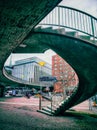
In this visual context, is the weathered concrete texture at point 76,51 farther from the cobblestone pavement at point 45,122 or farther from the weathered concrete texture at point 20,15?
the cobblestone pavement at point 45,122

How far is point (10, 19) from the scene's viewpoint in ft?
19.5

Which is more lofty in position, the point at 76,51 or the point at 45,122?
the point at 76,51

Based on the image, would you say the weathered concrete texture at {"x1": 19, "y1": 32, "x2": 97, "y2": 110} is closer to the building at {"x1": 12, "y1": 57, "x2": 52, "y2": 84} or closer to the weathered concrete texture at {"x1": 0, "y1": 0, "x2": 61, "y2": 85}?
the weathered concrete texture at {"x1": 0, "y1": 0, "x2": 61, "y2": 85}

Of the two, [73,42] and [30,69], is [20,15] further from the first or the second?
[30,69]

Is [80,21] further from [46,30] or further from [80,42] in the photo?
[46,30]

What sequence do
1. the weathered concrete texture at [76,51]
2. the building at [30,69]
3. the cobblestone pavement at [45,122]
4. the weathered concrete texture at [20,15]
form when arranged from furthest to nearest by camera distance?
the building at [30,69] < the cobblestone pavement at [45,122] < the weathered concrete texture at [76,51] < the weathered concrete texture at [20,15]

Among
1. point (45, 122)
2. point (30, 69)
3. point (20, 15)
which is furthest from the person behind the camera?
point (30, 69)

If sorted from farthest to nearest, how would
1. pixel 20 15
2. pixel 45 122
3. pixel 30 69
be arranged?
1. pixel 30 69
2. pixel 45 122
3. pixel 20 15

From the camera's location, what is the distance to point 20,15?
5.73 metres

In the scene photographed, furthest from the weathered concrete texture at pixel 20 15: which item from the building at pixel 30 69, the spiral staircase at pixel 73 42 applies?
the building at pixel 30 69

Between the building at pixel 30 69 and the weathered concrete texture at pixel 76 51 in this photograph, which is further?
the building at pixel 30 69

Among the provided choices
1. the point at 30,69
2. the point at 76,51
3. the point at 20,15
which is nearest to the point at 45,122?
the point at 76,51

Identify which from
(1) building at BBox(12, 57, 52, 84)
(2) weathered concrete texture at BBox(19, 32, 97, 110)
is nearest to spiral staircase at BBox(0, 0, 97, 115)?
(2) weathered concrete texture at BBox(19, 32, 97, 110)

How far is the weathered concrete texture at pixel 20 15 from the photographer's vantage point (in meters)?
4.97
